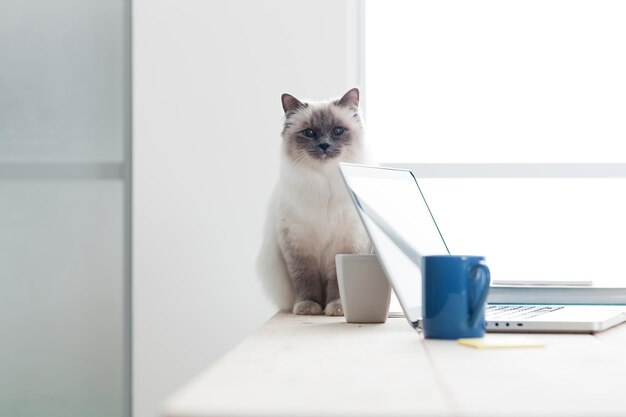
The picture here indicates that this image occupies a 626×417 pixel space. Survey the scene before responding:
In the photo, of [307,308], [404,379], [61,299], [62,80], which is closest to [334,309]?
[307,308]

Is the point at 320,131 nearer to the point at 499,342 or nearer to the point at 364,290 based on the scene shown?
the point at 364,290

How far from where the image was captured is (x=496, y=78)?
8.13 ft

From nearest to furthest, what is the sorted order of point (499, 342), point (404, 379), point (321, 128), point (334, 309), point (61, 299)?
1. point (404, 379)
2. point (499, 342)
3. point (334, 309)
4. point (321, 128)
5. point (61, 299)

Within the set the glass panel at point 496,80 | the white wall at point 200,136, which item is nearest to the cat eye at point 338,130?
the white wall at point 200,136

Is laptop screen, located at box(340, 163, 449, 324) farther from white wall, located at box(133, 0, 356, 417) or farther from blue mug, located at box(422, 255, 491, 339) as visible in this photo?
white wall, located at box(133, 0, 356, 417)

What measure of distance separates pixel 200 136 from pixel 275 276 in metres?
0.64

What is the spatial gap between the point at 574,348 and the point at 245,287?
1.35 metres

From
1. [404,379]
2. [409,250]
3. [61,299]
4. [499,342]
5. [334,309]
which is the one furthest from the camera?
[61,299]

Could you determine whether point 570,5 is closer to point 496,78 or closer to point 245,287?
point 496,78

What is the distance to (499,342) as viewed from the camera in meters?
1.05

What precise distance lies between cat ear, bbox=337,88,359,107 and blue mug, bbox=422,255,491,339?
0.74m

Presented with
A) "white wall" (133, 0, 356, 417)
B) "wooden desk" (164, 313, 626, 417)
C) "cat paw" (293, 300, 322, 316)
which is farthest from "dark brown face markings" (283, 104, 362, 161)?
"wooden desk" (164, 313, 626, 417)

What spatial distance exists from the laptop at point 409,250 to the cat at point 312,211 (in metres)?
0.14

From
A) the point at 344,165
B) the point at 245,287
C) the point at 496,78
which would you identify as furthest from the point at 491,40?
the point at 344,165
